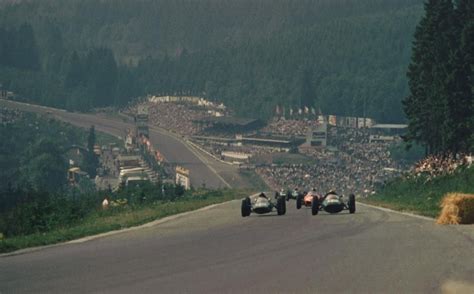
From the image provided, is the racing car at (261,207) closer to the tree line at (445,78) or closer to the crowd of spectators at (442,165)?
the crowd of spectators at (442,165)

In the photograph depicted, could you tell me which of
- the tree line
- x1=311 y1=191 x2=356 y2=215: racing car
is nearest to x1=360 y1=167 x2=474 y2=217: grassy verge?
x1=311 y1=191 x2=356 y2=215: racing car

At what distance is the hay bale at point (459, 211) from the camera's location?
5178 centimetres

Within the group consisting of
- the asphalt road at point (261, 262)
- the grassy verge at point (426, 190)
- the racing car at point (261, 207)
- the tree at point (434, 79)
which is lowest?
the grassy verge at point (426, 190)

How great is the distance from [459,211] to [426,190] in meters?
52.5

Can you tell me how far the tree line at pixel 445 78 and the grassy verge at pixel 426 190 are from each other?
5.16 m

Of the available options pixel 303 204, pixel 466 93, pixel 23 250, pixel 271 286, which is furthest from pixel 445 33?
pixel 271 286

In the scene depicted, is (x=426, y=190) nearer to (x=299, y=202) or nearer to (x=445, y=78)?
(x=445, y=78)

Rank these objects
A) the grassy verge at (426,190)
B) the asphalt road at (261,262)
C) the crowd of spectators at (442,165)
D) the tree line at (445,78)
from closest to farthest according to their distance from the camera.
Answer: the asphalt road at (261,262) → the grassy verge at (426,190) → the crowd of spectators at (442,165) → the tree line at (445,78)

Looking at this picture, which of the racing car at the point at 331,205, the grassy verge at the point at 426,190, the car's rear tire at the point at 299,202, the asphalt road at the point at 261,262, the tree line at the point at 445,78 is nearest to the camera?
the asphalt road at the point at 261,262

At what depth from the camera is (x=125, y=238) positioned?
1989 inches

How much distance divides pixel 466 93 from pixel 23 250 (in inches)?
3242

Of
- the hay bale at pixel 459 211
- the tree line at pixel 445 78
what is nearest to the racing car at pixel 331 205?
the hay bale at pixel 459 211

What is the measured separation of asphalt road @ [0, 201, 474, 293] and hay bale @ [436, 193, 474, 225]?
34.3 inches

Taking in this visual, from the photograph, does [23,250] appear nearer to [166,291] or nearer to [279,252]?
[279,252]
